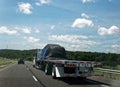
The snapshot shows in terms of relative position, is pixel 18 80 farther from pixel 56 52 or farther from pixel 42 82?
pixel 56 52

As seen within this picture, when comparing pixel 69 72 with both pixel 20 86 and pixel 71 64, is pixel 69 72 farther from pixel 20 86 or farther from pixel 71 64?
pixel 20 86

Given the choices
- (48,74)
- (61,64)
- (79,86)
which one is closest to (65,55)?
(48,74)

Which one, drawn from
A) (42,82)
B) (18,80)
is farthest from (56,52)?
(42,82)

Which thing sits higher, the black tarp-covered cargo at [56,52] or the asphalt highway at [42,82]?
the black tarp-covered cargo at [56,52]

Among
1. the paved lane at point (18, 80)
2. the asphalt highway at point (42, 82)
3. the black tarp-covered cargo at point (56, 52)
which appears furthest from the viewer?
the black tarp-covered cargo at point (56, 52)

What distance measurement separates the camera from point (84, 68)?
20281 millimetres

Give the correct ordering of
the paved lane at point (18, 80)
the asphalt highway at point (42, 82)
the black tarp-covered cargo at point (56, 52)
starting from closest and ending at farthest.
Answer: the paved lane at point (18, 80), the asphalt highway at point (42, 82), the black tarp-covered cargo at point (56, 52)

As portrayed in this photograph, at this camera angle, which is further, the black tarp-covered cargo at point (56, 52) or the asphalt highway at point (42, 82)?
the black tarp-covered cargo at point (56, 52)

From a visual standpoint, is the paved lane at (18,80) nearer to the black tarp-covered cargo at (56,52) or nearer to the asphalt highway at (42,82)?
the asphalt highway at (42,82)

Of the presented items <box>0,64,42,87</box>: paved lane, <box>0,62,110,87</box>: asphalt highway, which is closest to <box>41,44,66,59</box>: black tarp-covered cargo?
<box>0,64,42,87</box>: paved lane

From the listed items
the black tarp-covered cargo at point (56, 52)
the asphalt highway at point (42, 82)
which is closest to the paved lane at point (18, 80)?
the asphalt highway at point (42, 82)

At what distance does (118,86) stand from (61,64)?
5.45 meters

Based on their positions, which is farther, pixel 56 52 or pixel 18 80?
pixel 56 52

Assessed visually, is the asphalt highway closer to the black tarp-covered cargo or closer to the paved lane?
the paved lane
